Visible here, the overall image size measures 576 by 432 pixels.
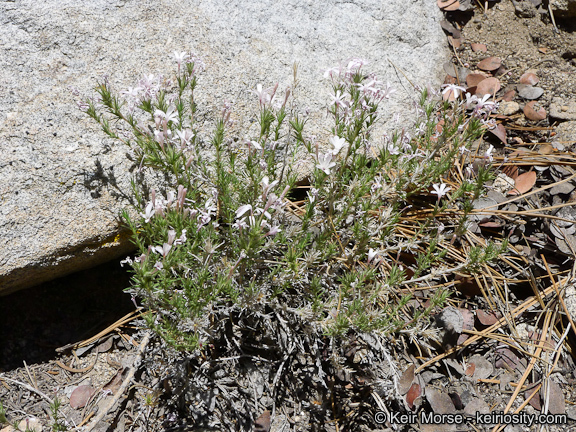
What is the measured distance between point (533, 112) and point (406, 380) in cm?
247

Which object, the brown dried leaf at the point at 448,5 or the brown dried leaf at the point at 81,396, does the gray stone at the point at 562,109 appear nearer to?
the brown dried leaf at the point at 448,5

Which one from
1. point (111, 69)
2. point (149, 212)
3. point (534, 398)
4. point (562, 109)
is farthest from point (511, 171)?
point (111, 69)

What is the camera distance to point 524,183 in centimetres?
341

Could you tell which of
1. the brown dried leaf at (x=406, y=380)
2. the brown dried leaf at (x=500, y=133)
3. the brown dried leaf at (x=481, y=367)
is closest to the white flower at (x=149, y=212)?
the brown dried leaf at (x=406, y=380)

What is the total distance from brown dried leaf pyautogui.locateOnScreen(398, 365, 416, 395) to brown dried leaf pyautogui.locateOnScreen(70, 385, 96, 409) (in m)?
1.96

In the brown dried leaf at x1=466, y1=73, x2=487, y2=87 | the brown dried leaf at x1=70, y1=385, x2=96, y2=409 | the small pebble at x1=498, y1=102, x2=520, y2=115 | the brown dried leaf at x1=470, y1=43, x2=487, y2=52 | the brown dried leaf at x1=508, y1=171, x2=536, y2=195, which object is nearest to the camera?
the brown dried leaf at x1=70, y1=385, x2=96, y2=409

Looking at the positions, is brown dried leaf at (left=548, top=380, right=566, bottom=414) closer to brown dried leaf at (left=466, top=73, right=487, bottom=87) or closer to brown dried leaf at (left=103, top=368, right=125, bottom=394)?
brown dried leaf at (left=466, top=73, right=487, bottom=87)

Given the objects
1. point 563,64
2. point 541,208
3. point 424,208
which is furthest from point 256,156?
point 563,64

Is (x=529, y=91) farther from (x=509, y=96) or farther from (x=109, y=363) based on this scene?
(x=109, y=363)

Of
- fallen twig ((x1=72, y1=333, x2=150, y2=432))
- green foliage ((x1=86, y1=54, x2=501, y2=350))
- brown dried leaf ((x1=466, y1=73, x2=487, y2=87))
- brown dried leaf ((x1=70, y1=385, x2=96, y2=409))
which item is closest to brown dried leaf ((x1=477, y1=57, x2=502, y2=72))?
brown dried leaf ((x1=466, y1=73, x2=487, y2=87))

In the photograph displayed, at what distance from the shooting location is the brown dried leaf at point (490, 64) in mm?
3943

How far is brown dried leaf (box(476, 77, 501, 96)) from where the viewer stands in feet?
12.6

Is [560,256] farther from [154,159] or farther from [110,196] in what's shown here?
[110,196]

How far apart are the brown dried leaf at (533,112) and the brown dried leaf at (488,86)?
0.30 meters
